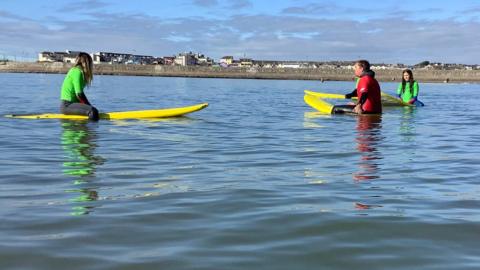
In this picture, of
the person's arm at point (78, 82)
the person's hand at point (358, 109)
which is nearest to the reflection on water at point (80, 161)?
the person's arm at point (78, 82)

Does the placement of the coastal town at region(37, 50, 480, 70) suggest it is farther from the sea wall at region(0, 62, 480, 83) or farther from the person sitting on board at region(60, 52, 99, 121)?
the person sitting on board at region(60, 52, 99, 121)

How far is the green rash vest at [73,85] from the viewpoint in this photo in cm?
1266

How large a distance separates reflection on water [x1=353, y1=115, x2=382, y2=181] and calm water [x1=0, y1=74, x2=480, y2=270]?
4 centimetres

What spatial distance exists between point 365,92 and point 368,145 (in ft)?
18.7

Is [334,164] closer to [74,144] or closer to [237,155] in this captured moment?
[237,155]

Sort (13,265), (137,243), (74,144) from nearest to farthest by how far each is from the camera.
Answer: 1. (13,265)
2. (137,243)
3. (74,144)

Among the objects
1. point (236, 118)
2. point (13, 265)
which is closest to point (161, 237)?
point (13, 265)

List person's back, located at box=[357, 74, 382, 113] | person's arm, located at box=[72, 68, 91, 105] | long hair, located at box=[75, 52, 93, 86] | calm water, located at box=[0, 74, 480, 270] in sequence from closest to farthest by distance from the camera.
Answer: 1. calm water, located at box=[0, 74, 480, 270]
2. long hair, located at box=[75, 52, 93, 86]
3. person's arm, located at box=[72, 68, 91, 105]
4. person's back, located at box=[357, 74, 382, 113]

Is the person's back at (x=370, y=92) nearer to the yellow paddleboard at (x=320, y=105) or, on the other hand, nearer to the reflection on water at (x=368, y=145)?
the reflection on water at (x=368, y=145)

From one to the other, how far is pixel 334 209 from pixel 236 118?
447 inches

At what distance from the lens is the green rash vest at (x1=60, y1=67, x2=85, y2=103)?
1266cm

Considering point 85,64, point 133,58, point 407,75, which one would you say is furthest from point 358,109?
point 133,58

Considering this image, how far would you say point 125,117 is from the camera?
14094mm

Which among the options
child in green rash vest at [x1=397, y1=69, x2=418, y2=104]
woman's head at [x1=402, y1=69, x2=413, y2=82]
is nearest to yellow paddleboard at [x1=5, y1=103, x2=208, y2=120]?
woman's head at [x1=402, y1=69, x2=413, y2=82]
